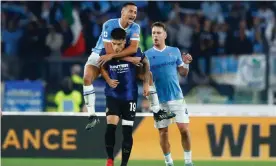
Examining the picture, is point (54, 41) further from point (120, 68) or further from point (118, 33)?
point (118, 33)

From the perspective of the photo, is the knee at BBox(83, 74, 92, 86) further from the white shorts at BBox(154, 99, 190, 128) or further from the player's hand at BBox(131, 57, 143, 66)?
the white shorts at BBox(154, 99, 190, 128)

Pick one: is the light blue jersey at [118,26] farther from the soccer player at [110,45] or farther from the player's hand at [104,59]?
the player's hand at [104,59]

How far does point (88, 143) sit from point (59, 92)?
3.55m

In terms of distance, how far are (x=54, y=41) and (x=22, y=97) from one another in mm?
1939

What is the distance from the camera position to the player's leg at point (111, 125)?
12.5m

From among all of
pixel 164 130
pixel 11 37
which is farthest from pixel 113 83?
pixel 11 37

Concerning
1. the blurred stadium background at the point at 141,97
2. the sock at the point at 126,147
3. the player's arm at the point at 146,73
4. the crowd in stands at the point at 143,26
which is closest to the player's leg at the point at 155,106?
the player's arm at the point at 146,73

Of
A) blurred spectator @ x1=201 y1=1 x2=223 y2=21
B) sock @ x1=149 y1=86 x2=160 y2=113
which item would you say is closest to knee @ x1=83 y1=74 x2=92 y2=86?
sock @ x1=149 y1=86 x2=160 y2=113

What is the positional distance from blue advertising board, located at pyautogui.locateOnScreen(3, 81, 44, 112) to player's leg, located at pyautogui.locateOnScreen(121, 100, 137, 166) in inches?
287

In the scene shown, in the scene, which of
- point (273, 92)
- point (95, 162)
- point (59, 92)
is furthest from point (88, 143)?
point (273, 92)

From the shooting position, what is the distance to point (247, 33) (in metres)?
21.5

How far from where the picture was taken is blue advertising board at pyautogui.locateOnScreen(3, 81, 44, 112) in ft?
65.0

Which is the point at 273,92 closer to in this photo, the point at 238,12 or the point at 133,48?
the point at 238,12

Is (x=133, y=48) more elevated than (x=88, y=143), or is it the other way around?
(x=133, y=48)
